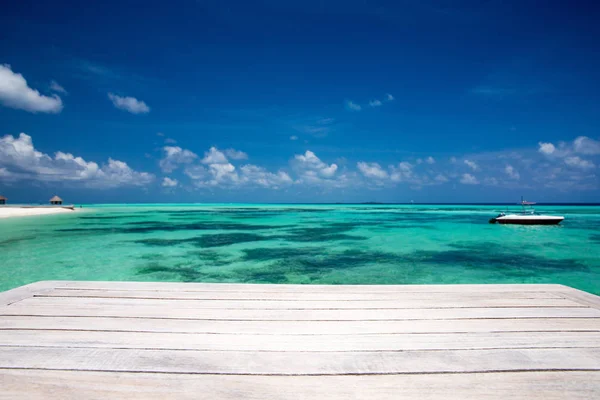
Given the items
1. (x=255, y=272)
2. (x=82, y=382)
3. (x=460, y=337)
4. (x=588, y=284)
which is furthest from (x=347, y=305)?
(x=588, y=284)

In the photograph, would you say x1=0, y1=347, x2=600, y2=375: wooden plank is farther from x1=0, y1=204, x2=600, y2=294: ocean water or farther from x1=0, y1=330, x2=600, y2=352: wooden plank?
x1=0, y1=204, x2=600, y2=294: ocean water

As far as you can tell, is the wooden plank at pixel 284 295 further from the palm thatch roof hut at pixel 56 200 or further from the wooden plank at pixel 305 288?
the palm thatch roof hut at pixel 56 200

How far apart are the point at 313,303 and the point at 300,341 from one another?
741 mm

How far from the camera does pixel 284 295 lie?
117 inches

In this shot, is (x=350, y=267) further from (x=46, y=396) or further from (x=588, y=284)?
(x=46, y=396)

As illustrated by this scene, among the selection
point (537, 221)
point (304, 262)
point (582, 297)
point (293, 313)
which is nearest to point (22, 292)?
point (293, 313)

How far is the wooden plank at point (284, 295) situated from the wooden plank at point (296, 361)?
1.00 meters

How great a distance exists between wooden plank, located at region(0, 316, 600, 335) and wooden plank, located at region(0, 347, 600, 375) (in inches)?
12.1

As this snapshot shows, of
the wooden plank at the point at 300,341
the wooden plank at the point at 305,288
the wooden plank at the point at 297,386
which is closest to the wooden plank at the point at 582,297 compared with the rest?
the wooden plank at the point at 305,288

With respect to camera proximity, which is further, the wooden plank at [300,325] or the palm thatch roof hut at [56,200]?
the palm thatch roof hut at [56,200]

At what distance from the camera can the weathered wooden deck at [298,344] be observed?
5.00 ft

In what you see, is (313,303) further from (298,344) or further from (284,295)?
(298,344)

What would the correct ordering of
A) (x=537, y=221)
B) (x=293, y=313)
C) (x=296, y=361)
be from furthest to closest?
(x=537, y=221)
(x=293, y=313)
(x=296, y=361)

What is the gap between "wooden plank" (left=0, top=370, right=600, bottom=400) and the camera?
4.78ft
